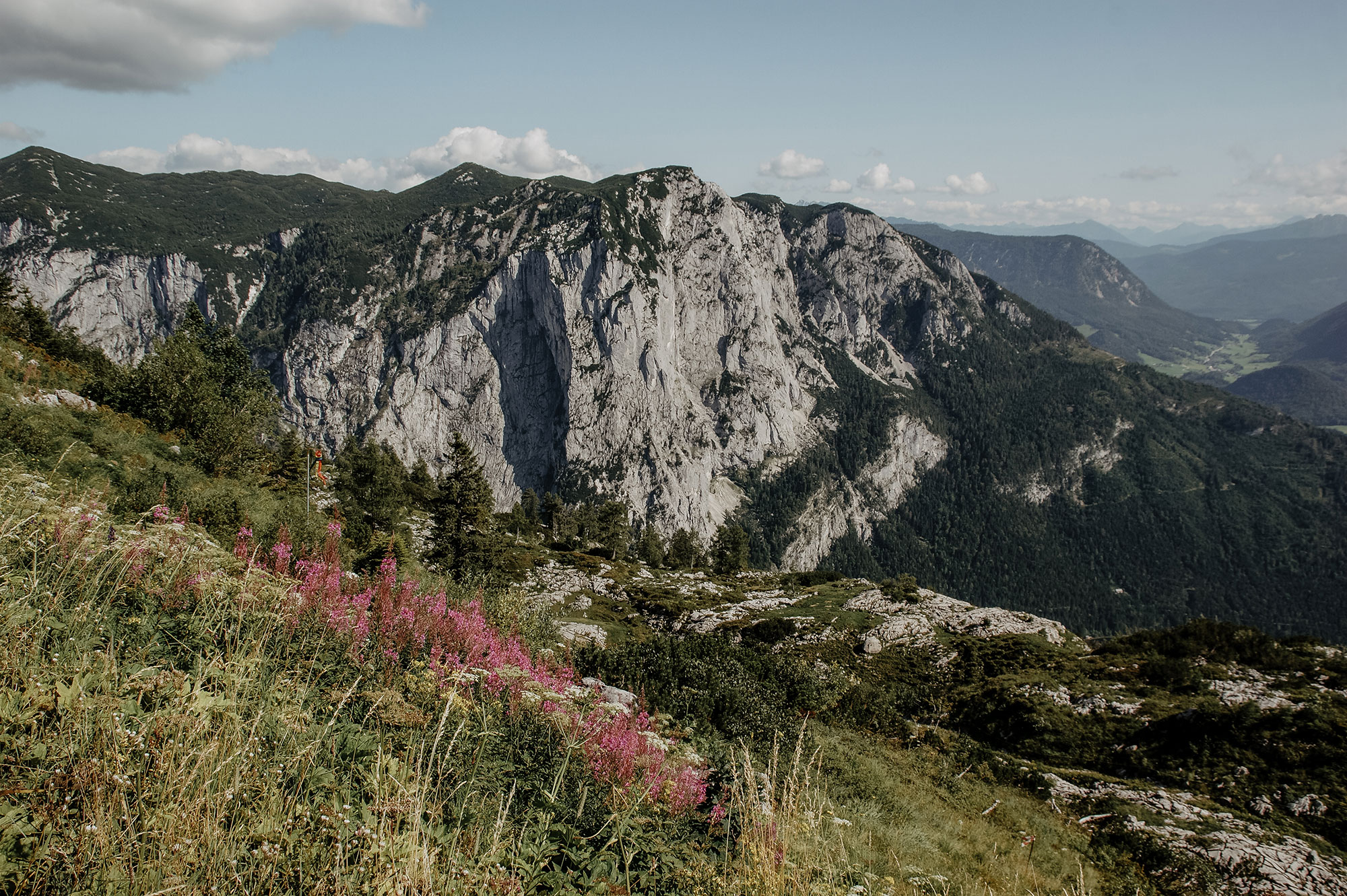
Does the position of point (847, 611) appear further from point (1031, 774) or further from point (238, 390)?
point (238, 390)

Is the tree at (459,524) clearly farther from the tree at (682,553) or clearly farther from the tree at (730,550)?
the tree at (682,553)

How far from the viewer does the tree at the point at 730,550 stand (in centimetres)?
7950

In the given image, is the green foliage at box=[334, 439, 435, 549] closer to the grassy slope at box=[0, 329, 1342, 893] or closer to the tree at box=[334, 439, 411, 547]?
the tree at box=[334, 439, 411, 547]

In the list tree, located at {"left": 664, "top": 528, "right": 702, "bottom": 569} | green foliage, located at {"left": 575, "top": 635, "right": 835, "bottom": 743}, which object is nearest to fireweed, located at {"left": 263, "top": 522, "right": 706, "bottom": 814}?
green foliage, located at {"left": 575, "top": 635, "right": 835, "bottom": 743}

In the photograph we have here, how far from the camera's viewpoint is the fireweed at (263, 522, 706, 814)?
732cm

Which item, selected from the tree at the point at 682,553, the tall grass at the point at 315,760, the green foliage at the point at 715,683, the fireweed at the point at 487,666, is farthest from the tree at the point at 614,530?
the tall grass at the point at 315,760

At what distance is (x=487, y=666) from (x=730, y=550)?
74.2 metres

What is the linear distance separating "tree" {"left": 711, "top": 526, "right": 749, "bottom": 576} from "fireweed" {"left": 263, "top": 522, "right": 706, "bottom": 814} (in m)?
67.4

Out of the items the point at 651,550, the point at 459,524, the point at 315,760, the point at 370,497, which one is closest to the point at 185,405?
the point at 459,524

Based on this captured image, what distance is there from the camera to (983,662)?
28000 mm

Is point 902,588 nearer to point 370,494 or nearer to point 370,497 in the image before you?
point 370,497

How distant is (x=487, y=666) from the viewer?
29.6ft

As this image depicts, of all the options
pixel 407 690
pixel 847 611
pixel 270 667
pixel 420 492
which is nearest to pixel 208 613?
pixel 270 667

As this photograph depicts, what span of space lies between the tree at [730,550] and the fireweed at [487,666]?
221 ft
